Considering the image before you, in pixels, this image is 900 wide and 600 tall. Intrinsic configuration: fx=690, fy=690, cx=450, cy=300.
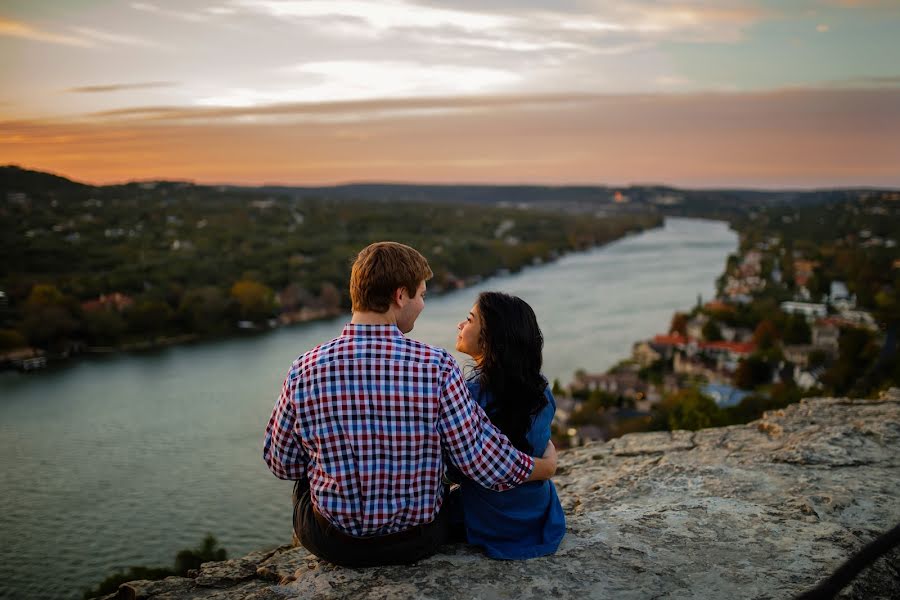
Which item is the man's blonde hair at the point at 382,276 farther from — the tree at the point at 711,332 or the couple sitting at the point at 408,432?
the tree at the point at 711,332

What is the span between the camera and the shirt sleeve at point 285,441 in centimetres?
126

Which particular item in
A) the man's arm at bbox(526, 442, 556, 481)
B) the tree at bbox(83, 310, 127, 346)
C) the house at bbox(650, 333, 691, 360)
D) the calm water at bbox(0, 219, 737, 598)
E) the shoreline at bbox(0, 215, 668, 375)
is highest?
the man's arm at bbox(526, 442, 556, 481)

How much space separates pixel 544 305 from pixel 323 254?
9.25 metres

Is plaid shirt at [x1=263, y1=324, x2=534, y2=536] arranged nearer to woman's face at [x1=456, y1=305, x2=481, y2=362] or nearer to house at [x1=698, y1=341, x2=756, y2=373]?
woman's face at [x1=456, y1=305, x2=481, y2=362]

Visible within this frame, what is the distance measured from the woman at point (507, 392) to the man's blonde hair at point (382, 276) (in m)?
0.19

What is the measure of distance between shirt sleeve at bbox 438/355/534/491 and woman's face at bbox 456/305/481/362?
0.45 ft

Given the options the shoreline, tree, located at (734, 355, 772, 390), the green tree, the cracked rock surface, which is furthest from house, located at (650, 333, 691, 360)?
the cracked rock surface

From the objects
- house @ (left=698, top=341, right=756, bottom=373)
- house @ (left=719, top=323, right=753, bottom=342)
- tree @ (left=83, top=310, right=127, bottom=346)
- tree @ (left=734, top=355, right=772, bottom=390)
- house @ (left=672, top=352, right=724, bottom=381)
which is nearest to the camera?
tree @ (left=83, top=310, right=127, bottom=346)

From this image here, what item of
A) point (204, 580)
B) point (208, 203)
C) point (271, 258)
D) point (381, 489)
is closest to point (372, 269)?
point (381, 489)

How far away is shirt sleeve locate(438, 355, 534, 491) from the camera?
1229 millimetres

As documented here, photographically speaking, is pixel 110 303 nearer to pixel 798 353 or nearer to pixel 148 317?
pixel 148 317

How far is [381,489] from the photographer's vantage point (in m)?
1.27

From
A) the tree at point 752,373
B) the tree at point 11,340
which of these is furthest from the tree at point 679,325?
the tree at point 11,340

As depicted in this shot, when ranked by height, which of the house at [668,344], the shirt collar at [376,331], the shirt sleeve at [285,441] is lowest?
the house at [668,344]
